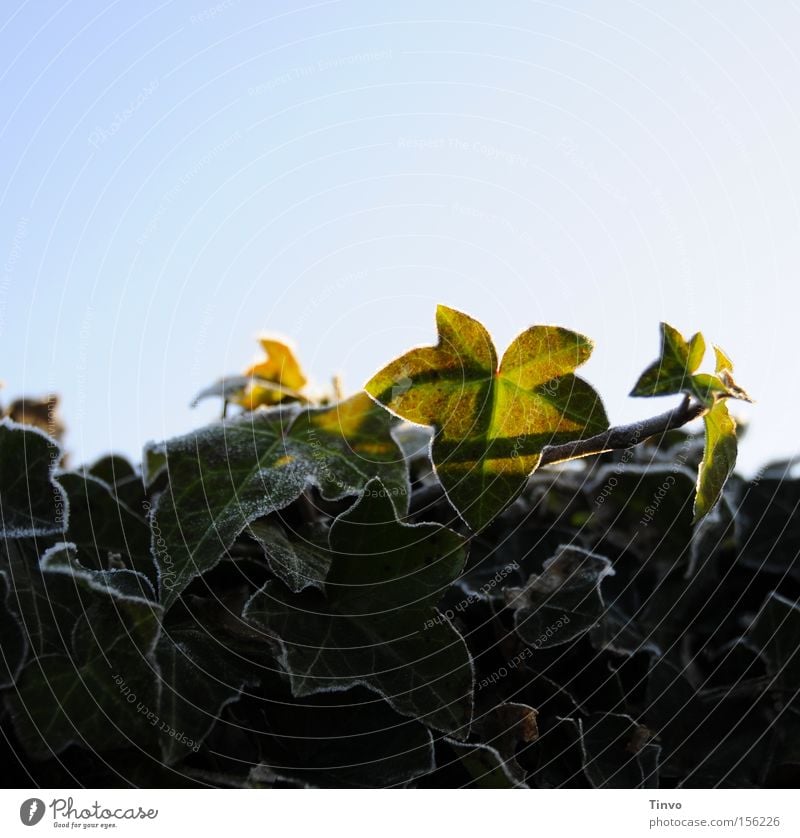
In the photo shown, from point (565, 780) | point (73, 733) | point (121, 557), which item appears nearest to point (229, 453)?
point (121, 557)

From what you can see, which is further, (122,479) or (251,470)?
(122,479)

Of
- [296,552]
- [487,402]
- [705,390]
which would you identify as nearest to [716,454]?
[705,390]

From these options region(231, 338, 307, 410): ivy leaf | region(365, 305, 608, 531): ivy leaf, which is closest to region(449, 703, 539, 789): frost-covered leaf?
region(365, 305, 608, 531): ivy leaf

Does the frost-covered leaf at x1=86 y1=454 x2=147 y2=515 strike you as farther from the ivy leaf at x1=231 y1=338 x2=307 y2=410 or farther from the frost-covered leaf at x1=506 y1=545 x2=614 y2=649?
the frost-covered leaf at x1=506 y1=545 x2=614 y2=649

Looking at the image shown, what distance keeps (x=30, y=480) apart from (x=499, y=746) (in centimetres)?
38

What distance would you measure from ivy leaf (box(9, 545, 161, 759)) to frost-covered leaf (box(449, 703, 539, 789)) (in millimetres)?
204

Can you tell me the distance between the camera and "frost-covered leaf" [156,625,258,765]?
538 millimetres

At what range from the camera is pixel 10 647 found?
573mm

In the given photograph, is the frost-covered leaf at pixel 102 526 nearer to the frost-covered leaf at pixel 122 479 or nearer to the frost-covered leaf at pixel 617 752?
the frost-covered leaf at pixel 122 479

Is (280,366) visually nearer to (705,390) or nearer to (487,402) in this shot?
(487,402)

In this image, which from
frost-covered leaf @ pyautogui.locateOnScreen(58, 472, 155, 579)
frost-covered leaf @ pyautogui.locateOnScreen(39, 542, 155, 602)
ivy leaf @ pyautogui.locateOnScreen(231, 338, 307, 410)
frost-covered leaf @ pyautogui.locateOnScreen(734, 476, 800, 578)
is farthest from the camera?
ivy leaf @ pyautogui.locateOnScreen(231, 338, 307, 410)

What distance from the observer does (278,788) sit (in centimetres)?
54

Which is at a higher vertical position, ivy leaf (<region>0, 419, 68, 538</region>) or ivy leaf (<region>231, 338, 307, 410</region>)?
ivy leaf (<region>231, 338, 307, 410</region>)
